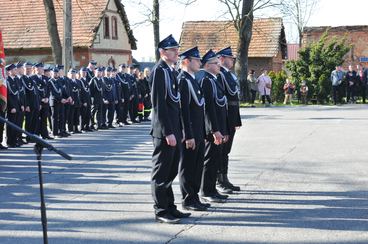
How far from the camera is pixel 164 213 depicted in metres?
7.55

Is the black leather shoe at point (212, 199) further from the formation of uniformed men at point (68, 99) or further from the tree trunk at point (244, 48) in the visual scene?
the tree trunk at point (244, 48)

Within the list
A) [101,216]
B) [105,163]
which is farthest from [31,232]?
[105,163]

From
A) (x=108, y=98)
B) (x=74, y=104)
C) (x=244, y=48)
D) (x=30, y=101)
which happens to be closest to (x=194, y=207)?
(x=30, y=101)

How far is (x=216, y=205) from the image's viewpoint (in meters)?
8.53

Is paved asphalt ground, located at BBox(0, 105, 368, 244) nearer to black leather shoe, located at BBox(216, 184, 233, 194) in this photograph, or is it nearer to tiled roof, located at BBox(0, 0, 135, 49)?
black leather shoe, located at BBox(216, 184, 233, 194)

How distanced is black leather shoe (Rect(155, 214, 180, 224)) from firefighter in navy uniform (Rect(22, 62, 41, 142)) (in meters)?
9.51

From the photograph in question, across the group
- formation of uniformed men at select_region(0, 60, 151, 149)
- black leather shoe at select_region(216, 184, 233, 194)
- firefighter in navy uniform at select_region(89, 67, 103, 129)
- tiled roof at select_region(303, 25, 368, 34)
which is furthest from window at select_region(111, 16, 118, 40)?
black leather shoe at select_region(216, 184, 233, 194)

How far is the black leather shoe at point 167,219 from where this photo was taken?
7.47 metres

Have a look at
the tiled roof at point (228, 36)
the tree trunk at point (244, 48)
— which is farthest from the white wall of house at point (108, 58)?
the tree trunk at point (244, 48)

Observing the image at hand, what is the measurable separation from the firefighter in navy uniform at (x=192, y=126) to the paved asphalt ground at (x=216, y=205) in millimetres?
354

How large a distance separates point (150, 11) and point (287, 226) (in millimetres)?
27869

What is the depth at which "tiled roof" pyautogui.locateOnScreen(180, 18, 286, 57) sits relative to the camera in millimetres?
50562

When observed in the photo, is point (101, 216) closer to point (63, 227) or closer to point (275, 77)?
point (63, 227)

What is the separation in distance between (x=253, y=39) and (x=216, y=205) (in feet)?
144
